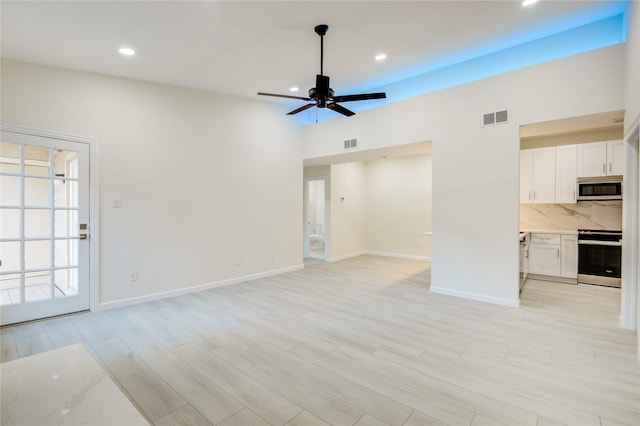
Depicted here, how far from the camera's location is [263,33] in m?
3.41

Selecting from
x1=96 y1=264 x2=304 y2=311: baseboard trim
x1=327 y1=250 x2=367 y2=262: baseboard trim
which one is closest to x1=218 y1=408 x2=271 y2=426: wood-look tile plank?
x1=96 y1=264 x2=304 y2=311: baseboard trim

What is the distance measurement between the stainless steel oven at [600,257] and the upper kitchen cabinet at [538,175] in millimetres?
867

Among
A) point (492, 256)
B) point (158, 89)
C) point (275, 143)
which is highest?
point (158, 89)

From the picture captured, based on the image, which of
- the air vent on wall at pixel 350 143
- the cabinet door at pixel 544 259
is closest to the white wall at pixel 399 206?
the cabinet door at pixel 544 259

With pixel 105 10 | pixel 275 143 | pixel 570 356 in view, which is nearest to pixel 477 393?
pixel 570 356

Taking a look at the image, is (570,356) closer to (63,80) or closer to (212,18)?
(212,18)

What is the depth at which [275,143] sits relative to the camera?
6.09 m

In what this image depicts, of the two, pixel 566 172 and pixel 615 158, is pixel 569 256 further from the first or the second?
pixel 615 158

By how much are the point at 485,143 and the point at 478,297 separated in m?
2.24

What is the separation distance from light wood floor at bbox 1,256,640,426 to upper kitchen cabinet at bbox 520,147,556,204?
1.84m

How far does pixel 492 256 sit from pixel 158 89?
18.3ft

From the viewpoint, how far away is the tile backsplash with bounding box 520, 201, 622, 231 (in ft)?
17.4

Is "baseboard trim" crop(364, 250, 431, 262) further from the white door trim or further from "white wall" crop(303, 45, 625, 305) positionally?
the white door trim

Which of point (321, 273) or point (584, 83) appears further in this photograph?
point (321, 273)
